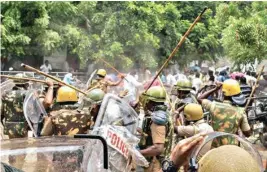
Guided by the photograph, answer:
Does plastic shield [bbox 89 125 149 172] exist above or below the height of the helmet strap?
below

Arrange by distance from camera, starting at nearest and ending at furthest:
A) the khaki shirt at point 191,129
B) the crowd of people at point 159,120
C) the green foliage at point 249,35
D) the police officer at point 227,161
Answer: the police officer at point 227,161, the crowd of people at point 159,120, the khaki shirt at point 191,129, the green foliage at point 249,35

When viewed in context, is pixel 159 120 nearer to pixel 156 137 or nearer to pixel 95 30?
pixel 156 137

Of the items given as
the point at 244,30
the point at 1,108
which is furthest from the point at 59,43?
the point at 1,108

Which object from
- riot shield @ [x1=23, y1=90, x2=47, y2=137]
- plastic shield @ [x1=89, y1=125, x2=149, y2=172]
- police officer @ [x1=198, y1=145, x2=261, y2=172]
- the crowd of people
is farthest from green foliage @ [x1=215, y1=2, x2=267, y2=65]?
police officer @ [x1=198, y1=145, x2=261, y2=172]

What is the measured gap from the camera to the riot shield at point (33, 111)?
5844 millimetres

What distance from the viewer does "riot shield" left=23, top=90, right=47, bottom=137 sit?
584 centimetres

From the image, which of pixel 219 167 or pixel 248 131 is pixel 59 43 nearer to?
pixel 248 131

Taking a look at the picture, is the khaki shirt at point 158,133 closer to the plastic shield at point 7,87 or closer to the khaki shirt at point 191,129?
the khaki shirt at point 191,129

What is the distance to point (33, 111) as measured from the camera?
19.5ft

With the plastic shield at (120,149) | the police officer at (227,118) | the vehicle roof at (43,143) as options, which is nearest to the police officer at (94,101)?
the police officer at (227,118)

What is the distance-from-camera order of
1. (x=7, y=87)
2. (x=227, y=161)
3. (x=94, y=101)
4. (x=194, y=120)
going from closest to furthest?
(x=227, y=161)
(x=194, y=120)
(x=94, y=101)
(x=7, y=87)

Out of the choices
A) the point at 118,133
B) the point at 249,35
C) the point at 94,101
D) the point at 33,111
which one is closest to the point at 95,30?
the point at 249,35

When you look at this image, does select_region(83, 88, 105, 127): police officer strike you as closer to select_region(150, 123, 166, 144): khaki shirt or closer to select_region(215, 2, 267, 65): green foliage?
select_region(150, 123, 166, 144): khaki shirt

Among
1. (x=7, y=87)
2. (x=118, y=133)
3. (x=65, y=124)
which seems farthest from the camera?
(x=7, y=87)
